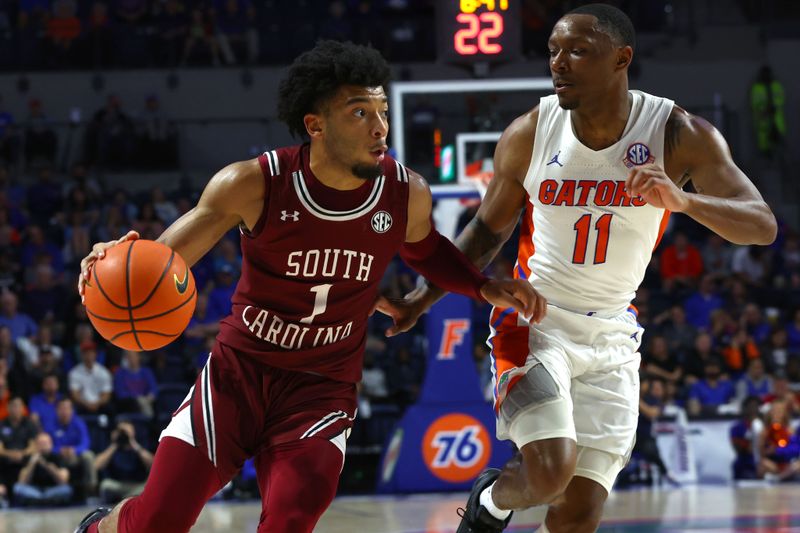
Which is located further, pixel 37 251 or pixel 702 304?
pixel 702 304

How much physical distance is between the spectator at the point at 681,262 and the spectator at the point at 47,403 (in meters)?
7.49

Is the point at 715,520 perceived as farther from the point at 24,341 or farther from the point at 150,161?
the point at 150,161

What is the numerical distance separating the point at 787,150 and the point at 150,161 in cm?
990

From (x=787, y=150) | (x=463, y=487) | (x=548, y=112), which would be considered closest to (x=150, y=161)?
(x=463, y=487)

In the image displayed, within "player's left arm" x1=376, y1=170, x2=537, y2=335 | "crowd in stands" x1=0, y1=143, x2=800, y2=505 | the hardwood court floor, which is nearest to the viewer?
"player's left arm" x1=376, y1=170, x2=537, y2=335

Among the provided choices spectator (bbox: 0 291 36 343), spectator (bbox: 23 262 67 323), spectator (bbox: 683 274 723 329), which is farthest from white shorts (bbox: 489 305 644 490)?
spectator (bbox: 683 274 723 329)

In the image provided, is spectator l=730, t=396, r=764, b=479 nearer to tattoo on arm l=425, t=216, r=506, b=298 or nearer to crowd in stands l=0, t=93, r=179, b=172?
tattoo on arm l=425, t=216, r=506, b=298

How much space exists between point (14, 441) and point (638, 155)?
311 inches

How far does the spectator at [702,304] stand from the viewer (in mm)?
14312

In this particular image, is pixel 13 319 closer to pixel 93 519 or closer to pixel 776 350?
pixel 776 350

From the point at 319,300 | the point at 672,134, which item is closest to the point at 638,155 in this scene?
the point at 672,134

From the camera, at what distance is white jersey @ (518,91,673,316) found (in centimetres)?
495

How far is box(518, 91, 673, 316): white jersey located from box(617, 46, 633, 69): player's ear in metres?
0.20

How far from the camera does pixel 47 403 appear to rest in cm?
1148
